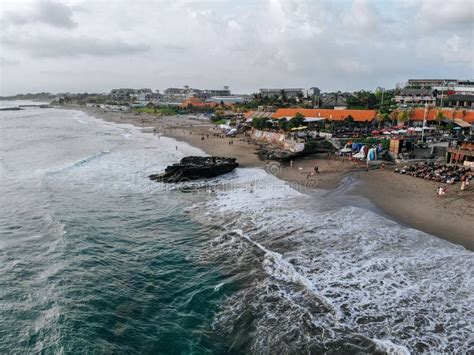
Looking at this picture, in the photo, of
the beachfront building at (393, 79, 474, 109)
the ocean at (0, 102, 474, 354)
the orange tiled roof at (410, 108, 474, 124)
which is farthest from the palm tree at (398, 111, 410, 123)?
the ocean at (0, 102, 474, 354)

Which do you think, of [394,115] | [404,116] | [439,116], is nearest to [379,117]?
[394,115]

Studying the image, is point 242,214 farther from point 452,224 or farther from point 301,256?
point 452,224

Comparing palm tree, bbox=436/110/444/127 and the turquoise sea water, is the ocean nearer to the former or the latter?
the turquoise sea water

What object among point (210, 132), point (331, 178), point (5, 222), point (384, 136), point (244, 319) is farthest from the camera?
point (210, 132)

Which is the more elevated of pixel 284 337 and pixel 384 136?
pixel 384 136

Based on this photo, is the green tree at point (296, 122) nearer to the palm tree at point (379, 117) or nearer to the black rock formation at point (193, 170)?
the palm tree at point (379, 117)

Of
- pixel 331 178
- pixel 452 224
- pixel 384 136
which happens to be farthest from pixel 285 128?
pixel 452 224
